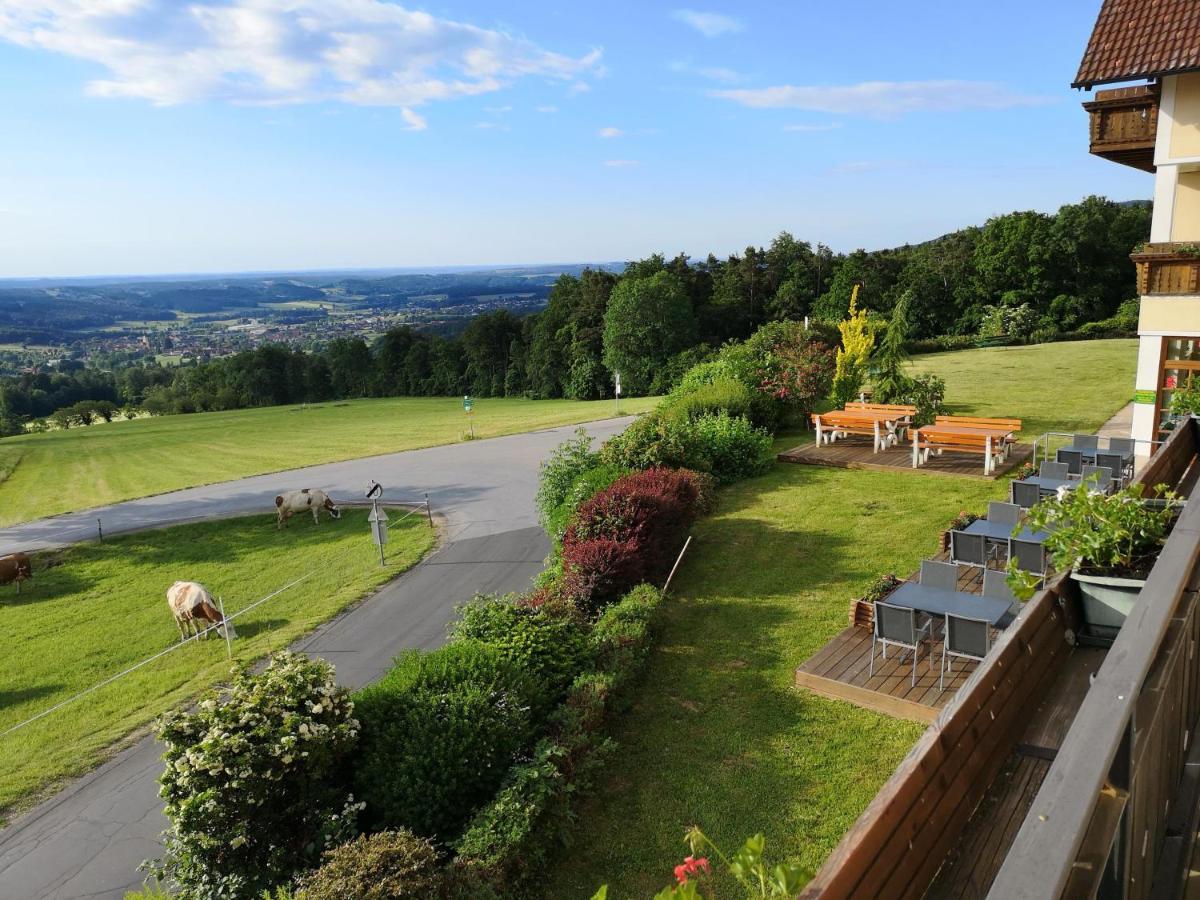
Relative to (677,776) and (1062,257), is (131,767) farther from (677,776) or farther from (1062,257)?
(1062,257)

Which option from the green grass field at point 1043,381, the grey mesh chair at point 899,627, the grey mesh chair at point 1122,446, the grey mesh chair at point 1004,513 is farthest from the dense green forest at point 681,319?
the grey mesh chair at point 899,627

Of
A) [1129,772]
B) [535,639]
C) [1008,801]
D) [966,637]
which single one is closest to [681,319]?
[535,639]

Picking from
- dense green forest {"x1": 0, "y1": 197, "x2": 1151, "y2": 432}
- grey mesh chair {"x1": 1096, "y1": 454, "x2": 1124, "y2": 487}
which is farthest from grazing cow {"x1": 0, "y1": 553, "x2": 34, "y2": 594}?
dense green forest {"x1": 0, "y1": 197, "x2": 1151, "y2": 432}

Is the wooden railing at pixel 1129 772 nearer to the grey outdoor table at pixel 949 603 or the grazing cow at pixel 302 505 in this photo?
the grey outdoor table at pixel 949 603

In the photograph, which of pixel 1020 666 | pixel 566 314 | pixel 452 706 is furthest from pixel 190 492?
pixel 566 314

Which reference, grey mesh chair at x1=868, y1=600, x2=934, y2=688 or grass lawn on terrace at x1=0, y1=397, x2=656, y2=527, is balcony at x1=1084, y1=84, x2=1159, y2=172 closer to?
grey mesh chair at x1=868, y1=600, x2=934, y2=688
